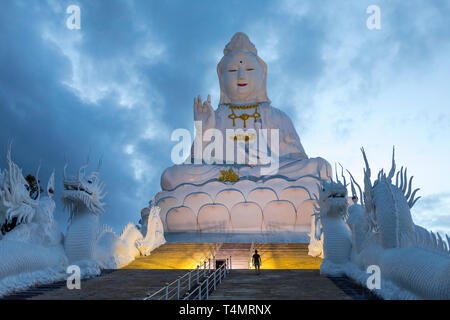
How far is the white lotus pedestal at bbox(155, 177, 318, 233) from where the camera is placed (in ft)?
38.0

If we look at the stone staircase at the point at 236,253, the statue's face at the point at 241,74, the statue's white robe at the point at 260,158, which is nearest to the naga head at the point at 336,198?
the stone staircase at the point at 236,253

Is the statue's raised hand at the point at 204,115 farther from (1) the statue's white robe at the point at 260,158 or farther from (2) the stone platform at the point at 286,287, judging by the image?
(2) the stone platform at the point at 286,287

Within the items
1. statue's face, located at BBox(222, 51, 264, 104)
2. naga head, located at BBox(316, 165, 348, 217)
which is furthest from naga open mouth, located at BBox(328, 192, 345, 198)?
statue's face, located at BBox(222, 51, 264, 104)

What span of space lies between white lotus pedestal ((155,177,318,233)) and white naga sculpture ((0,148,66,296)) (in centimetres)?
539

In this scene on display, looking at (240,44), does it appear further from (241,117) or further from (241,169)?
(241,169)

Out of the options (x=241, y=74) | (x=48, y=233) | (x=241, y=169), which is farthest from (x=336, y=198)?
(x=241, y=74)

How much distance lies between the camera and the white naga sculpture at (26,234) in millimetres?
5246

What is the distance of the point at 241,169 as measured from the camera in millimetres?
12773

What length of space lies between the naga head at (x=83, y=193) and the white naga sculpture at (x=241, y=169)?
496cm

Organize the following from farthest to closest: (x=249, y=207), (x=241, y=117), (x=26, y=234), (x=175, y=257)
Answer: (x=241, y=117) → (x=249, y=207) → (x=175, y=257) → (x=26, y=234)

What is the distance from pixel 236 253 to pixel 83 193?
3.93 meters

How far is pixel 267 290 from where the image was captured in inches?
188

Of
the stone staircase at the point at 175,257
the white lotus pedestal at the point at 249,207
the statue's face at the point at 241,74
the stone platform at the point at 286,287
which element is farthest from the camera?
the statue's face at the point at 241,74
